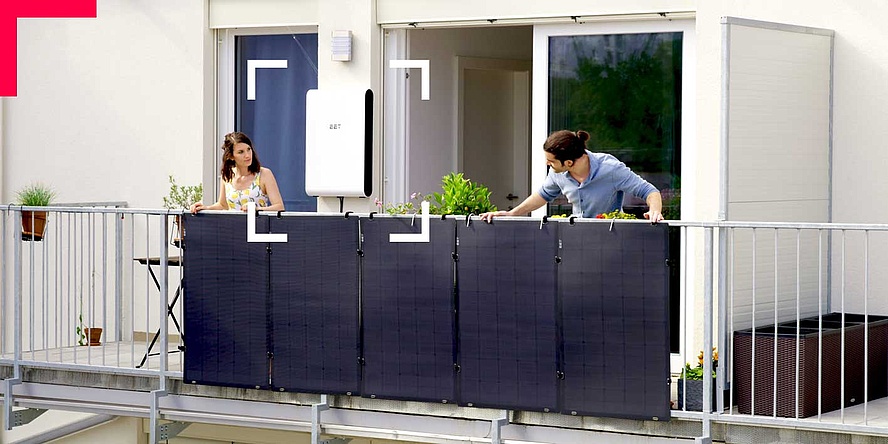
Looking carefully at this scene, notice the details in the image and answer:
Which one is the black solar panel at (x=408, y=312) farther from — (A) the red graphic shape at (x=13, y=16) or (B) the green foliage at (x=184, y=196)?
(A) the red graphic shape at (x=13, y=16)

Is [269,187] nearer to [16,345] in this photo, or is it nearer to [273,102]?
[16,345]

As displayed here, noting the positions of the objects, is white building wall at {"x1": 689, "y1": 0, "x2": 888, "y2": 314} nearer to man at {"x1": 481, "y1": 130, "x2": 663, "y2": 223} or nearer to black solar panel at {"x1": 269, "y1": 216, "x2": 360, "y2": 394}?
man at {"x1": 481, "y1": 130, "x2": 663, "y2": 223}

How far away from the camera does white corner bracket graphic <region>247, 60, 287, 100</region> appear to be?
10.9m

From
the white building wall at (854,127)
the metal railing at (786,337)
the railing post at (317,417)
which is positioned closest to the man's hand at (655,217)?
the metal railing at (786,337)

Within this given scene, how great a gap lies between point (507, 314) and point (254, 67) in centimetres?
428

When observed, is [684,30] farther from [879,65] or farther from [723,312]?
[723,312]

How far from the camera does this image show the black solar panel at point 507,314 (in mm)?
7312

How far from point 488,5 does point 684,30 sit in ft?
4.78

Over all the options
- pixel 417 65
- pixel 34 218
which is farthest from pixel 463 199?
pixel 34 218

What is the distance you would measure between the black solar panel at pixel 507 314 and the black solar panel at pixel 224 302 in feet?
4.26

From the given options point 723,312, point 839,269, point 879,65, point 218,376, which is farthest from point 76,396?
point 879,65

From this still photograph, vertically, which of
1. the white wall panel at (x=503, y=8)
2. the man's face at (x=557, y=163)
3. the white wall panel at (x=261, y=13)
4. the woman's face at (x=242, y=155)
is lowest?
the man's face at (x=557, y=163)

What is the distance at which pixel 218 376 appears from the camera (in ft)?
27.1

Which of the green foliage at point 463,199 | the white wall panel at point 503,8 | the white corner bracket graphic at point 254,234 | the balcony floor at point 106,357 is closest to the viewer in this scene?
the green foliage at point 463,199
